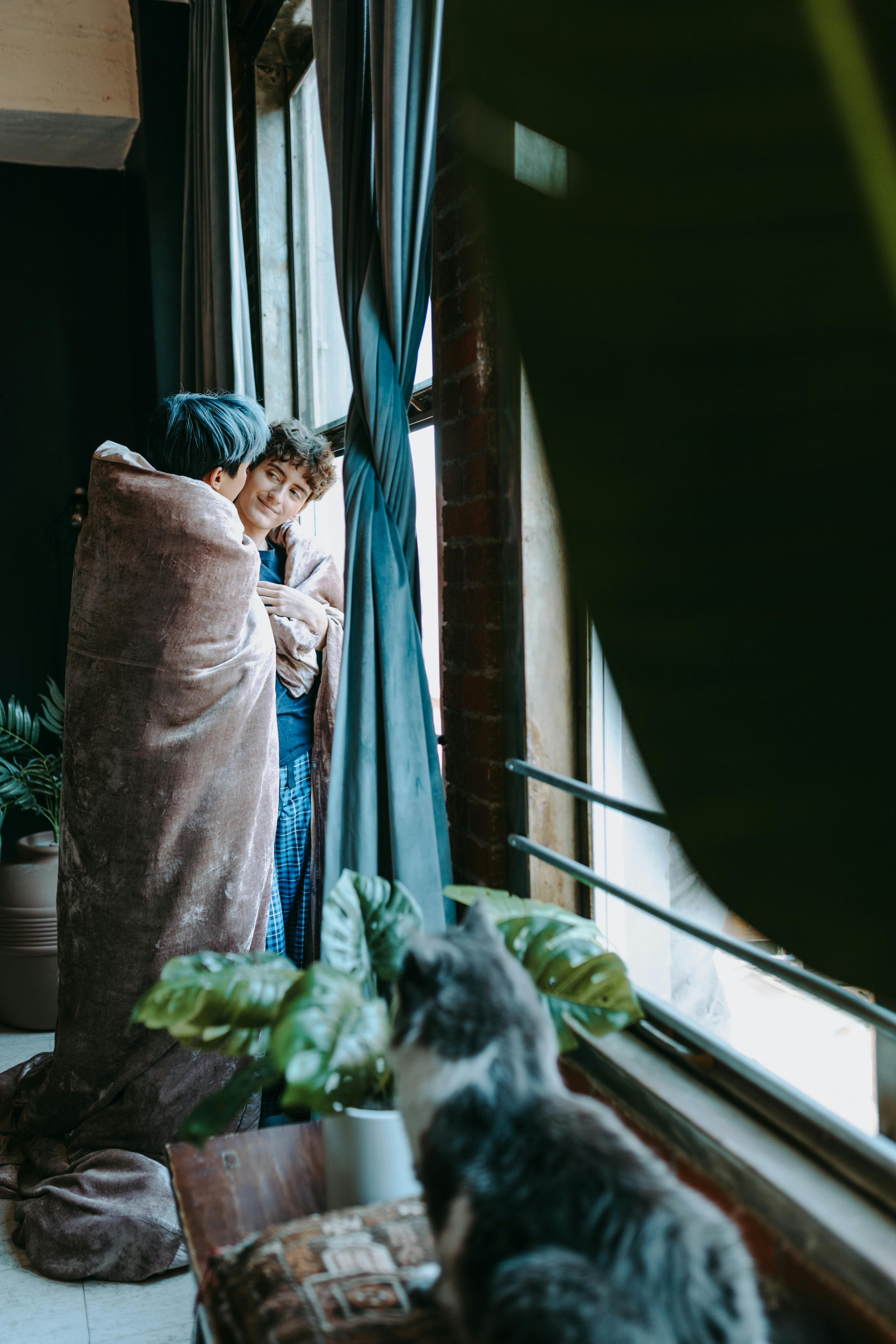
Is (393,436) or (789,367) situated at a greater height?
(393,436)

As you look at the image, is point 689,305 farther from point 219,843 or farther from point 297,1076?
point 219,843

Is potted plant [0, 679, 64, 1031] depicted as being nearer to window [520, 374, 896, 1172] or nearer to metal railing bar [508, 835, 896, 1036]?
window [520, 374, 896, 1172]

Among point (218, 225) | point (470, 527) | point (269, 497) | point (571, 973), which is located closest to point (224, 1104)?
point (571, 973)

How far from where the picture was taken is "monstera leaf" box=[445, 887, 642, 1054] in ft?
3.36

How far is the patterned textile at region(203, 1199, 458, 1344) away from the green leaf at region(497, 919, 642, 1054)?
9.6 inches

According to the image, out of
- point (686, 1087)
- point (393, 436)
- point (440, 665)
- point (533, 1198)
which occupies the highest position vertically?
point (393, 436)

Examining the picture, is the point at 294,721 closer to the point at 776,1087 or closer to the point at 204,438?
the point at 204,438

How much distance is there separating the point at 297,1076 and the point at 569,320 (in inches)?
33.5

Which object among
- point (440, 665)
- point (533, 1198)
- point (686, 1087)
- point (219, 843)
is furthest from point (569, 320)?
point (219, 843)

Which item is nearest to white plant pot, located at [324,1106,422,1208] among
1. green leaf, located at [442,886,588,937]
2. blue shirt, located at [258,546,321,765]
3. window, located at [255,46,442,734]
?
green leaf, located at [442,886,588,937]

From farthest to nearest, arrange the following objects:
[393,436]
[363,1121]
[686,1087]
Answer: [393,436]
[686,1087]
[363,1121]

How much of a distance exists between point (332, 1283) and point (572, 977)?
0.36 meters

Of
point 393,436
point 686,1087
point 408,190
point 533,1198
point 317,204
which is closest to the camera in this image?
point 533,1198

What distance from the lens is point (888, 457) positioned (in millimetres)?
84
